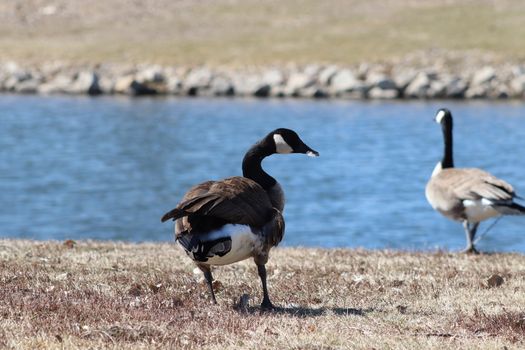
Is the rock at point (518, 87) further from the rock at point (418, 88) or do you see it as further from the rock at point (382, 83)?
the rock at point (382, 83)

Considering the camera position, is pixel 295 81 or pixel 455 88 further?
pixel 295 81

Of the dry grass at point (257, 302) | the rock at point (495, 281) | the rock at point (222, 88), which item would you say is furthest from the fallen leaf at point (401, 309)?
the rock at point (222, 88)

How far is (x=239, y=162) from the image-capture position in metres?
42.2

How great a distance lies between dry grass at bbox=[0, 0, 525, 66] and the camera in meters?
81.2

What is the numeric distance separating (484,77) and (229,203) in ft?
196

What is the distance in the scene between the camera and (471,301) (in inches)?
420

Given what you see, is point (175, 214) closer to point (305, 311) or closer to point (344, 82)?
point (305, 311)

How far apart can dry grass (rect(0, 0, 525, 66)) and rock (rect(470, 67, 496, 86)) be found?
6826 millimetres

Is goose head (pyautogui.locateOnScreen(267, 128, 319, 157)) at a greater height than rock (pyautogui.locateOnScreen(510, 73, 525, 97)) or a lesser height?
greater

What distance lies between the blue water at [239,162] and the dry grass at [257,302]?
7.67 metres

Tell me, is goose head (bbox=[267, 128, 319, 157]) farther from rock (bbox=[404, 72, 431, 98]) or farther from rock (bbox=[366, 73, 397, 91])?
rock (bbox=[366, 73, 397, 91])

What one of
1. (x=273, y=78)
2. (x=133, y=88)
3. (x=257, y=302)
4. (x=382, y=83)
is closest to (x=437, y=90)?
(x=382, y=83)

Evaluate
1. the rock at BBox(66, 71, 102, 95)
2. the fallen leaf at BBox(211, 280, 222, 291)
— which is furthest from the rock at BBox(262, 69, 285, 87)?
the fallen leaf at BBox(211, 280, 222, 291)

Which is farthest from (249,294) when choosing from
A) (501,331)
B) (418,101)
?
(418,101)
